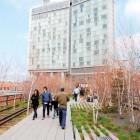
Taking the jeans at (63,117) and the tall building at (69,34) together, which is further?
the tall building at (69,34)

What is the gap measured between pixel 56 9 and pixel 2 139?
103526mm

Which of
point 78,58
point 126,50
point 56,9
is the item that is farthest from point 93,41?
point 126,50

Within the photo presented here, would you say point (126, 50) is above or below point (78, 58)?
below

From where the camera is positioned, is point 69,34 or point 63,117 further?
point 69,34

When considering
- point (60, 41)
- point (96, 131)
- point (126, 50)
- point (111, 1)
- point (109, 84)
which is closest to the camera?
point (96, 131)

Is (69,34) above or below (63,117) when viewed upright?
above

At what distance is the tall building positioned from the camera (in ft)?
306

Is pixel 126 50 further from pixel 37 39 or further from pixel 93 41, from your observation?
pixel 37 39

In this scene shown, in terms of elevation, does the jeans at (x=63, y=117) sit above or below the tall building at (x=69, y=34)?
below

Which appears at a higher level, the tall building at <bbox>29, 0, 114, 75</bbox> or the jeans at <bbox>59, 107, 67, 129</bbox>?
the tall building at <bbox>29, 0, 114, 75</bbox>

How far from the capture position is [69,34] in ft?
351

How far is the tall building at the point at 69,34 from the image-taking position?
93.2 metres

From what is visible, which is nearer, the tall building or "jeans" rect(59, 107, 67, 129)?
"jeans" rect(59, 107, 67, 129)

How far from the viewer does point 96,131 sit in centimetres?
1336
